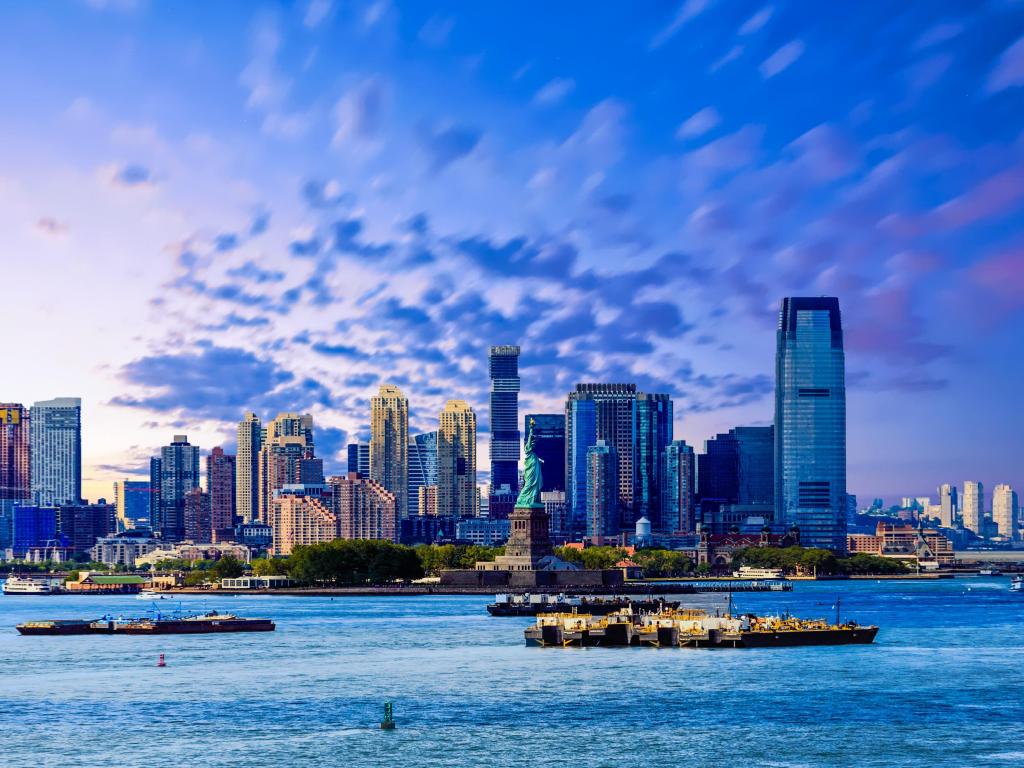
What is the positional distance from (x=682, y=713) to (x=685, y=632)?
36.1 metres

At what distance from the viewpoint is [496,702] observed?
253 feet

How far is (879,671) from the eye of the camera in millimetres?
92812

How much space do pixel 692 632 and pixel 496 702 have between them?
111ft

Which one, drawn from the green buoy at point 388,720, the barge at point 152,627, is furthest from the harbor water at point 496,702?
the barge at point 152,627

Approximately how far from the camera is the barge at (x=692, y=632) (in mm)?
107938

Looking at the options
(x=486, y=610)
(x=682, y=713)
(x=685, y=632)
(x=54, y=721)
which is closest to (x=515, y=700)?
(x=682, y=713)

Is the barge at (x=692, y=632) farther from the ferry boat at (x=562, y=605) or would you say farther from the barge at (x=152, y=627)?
the ferry boat at (x=562, y=605)

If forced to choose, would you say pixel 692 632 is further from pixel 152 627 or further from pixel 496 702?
pixel 152 627

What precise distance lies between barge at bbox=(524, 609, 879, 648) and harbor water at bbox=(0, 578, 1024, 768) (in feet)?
9.19

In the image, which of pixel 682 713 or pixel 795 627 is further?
pixel 795 627

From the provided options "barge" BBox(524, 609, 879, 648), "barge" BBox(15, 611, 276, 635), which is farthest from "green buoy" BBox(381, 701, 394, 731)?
"barge" BBox(15, 611, 276, 635)

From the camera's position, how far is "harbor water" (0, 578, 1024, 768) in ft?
206

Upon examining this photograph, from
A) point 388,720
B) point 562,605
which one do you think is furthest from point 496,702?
point 562,605

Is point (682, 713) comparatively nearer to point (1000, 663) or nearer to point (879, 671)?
point (879, 671)
